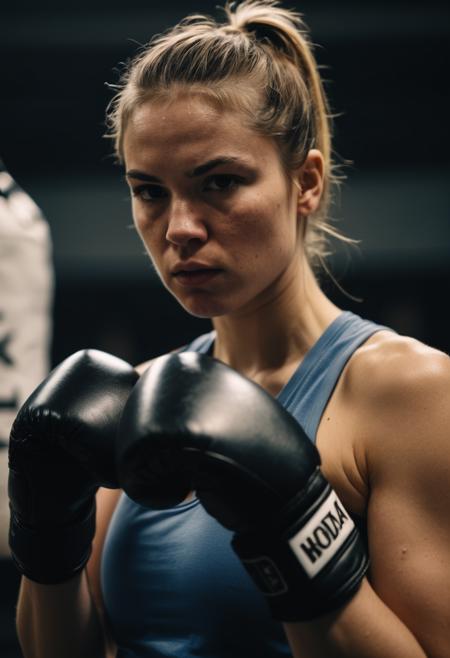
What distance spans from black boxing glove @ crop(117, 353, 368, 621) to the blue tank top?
17 cm

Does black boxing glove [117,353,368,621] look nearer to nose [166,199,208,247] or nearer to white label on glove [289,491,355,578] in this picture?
white label on glove [289,491,355,578]

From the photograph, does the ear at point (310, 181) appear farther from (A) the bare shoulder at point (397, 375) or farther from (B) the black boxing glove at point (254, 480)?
(B) the black boxing glove at point (254, 480)

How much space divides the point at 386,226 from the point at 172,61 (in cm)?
381

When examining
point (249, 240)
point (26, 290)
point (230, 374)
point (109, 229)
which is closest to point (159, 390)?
point (230, 374)

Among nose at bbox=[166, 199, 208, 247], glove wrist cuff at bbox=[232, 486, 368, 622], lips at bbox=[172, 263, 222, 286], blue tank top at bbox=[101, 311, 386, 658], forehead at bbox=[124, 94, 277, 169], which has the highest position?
forehead at bbox=[124, 94, 277, 169]

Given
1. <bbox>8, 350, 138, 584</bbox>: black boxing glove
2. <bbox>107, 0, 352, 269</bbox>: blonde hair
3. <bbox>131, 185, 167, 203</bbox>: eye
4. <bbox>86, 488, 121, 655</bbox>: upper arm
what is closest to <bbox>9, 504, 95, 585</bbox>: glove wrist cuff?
<bbox>8, 350, 138, 584</bbox>: black boxing glove

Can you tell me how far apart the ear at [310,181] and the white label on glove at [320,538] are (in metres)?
0.50

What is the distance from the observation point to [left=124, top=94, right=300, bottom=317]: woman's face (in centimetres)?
115

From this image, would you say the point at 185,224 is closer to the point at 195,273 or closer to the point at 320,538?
the point at 195,273

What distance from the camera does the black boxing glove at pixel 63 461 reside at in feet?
3.62

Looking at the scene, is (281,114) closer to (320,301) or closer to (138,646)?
(320,301)

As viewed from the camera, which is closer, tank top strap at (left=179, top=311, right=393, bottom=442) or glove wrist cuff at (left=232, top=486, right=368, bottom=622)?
glove wrist cuff at (left=232, top=486, right=368, bottom=622)

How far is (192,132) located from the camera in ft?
3.76

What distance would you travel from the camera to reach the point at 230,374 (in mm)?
1007
